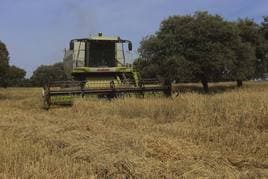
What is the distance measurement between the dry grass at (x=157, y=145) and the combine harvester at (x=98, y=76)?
5328 mm

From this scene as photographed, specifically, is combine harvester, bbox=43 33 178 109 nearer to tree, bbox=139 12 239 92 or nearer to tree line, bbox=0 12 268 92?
tree line, bbox=0 12 268 92

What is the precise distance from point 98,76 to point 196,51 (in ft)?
46.1

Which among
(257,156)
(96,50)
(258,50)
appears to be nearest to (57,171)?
(257,156)

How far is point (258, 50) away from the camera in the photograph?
44094 mm

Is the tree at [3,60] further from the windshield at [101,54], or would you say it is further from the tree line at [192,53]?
the windshield at [101,54]

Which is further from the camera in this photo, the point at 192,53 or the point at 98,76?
the point at 192,53

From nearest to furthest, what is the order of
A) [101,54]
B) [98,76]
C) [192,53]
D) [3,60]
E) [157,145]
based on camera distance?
[157,145] < [98,76] < [101,54] < [3,60] < [192,53]

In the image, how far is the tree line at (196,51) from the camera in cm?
3338

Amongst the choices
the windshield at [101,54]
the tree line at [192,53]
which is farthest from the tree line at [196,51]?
the windshield at [101,54]

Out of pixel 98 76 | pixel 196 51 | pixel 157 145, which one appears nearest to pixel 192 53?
pixel 196 51

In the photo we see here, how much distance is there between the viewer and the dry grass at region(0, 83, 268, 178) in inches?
230

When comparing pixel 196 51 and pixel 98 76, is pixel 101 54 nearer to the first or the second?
pixel 98 76

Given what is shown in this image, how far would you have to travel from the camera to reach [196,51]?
3397cm

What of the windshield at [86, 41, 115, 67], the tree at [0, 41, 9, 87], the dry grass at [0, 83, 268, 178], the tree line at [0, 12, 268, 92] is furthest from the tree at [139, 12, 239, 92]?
the dry grass at [0, 83, 268, 178]
